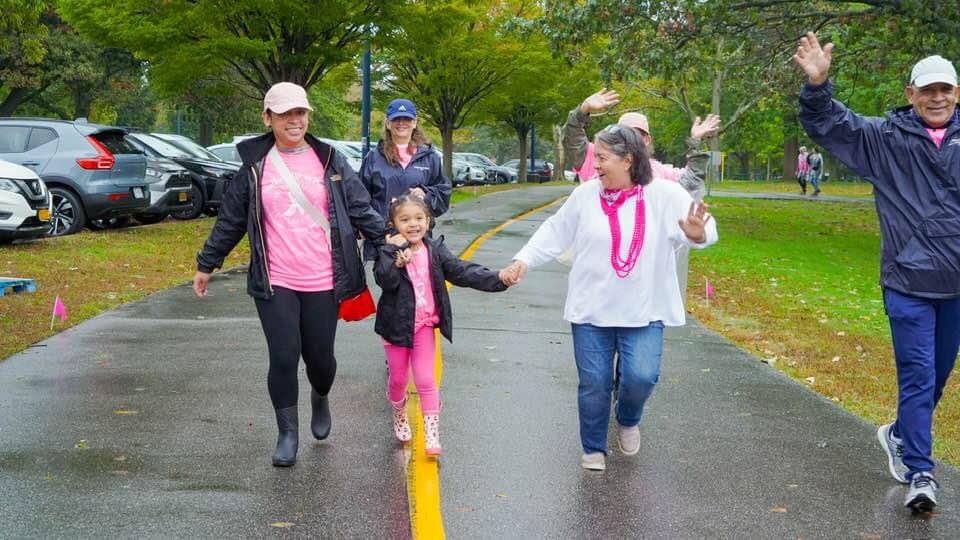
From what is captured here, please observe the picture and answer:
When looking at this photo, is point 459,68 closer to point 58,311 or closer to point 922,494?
point 58,311

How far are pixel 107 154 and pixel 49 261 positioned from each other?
152 inches

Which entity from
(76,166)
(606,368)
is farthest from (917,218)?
(76,166)

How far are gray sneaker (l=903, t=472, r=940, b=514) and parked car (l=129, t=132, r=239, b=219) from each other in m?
17.5

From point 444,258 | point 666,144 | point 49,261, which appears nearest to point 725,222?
point 49,261

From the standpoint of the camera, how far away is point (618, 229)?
5.73m

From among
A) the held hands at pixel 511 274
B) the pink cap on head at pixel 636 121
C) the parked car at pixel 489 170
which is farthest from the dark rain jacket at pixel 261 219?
the parked car at pixel 489 170

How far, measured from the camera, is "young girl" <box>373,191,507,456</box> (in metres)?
5.90

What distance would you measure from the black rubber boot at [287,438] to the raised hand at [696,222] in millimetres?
2102

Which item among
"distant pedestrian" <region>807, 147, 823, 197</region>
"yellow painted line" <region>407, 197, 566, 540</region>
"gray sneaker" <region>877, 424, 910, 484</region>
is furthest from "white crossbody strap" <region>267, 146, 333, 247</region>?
"distant pedestrian" <region>807, 147, 823, 197</region>

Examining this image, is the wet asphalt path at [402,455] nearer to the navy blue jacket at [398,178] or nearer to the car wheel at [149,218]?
the navy blue jacket at [398,178]

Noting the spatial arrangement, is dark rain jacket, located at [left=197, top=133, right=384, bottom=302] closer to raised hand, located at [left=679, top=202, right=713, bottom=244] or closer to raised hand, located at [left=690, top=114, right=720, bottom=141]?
raised hand, located at [left=679, top=202, right=713, bottom=244]

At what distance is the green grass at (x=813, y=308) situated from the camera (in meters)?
8.55

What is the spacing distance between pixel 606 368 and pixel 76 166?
44.0 ft

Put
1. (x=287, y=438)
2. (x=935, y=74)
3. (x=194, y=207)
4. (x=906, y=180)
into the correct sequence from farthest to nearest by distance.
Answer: (x=194, y=207) < (x=287, y=438) < (x=906, y=180) < (x=935, y=74)
